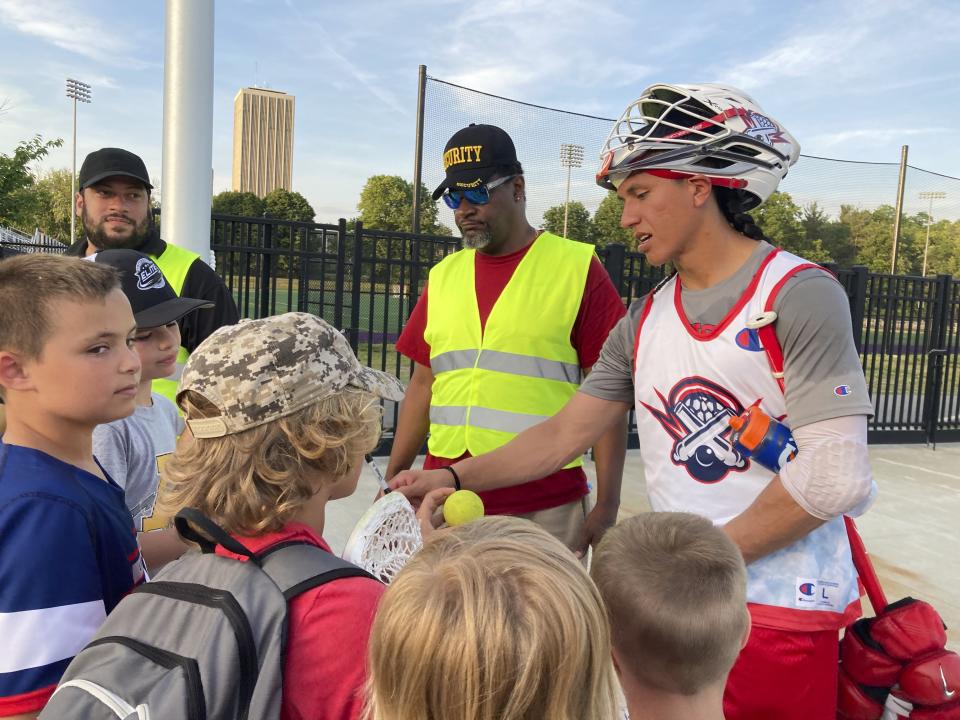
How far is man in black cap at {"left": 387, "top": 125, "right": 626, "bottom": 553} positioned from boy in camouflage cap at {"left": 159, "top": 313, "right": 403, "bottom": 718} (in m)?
1.39

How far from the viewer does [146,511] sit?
7.47ft

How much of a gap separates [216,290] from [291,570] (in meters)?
2.66

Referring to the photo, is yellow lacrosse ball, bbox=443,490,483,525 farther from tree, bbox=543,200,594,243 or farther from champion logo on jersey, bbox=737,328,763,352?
tree, bbox=543,200,594,243

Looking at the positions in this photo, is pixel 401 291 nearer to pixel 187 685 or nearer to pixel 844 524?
pixel 844 524

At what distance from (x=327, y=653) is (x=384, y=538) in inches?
15.0

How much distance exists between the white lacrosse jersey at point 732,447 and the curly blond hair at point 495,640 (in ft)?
2.64

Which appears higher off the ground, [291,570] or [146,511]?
[291,570]

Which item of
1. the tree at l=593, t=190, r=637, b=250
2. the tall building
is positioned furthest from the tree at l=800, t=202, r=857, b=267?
the tall building

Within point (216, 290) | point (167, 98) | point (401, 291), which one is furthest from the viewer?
point (401, 291)

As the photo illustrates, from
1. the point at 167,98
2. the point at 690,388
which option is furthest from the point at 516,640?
the point at 167,98

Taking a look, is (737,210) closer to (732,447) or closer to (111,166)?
(732,447)

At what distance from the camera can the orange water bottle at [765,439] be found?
5.42ft

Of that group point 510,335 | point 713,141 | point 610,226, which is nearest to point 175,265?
point 510,335

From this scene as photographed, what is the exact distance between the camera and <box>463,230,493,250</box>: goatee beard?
9.75ft
